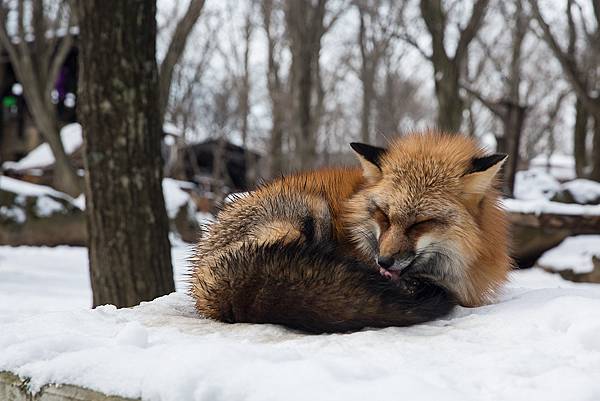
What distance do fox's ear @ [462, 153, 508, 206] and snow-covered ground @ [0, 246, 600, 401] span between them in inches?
20.3

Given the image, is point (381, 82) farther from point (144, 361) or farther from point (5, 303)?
point (144, 361)

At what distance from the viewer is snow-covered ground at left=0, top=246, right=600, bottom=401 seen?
1.61 metres

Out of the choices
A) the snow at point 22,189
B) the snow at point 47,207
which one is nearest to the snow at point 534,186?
the snow at point 47,207

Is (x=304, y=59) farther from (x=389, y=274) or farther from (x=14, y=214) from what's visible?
(x=389, y=274)

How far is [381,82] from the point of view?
31.7 metres

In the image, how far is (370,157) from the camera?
297cm

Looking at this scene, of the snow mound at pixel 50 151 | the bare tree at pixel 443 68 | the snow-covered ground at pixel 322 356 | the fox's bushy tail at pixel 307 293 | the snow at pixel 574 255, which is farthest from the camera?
the snow mound at pixel 50 151

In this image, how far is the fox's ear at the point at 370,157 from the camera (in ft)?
9.73

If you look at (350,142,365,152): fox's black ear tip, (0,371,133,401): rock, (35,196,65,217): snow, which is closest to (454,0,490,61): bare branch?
(350,142,365,152): fox's black ear tip

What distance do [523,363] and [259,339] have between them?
2.88ft

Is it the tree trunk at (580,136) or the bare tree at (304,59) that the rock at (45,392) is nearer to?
the bare tree at (304,59)

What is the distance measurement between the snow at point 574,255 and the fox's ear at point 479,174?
6640 millimetres

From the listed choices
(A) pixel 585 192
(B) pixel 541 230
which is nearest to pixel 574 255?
(B) pixel 541 230

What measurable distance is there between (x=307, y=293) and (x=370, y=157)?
3.07ft
